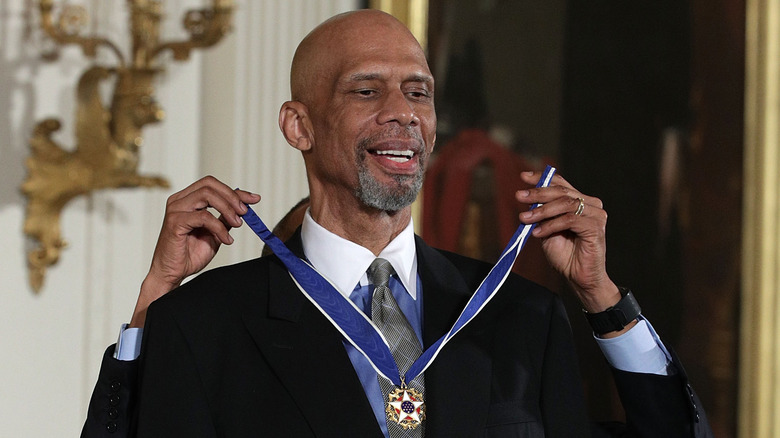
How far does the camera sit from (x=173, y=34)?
10.9 ft

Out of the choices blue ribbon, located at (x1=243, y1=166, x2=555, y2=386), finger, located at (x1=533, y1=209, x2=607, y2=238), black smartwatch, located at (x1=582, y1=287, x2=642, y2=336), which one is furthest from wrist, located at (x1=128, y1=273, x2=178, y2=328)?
black smartwatch, located at (x1=582, y1=287, x2=642, y2=336)

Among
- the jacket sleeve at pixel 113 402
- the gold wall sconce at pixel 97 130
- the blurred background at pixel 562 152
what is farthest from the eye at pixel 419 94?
the blurred background at pixel 562 152

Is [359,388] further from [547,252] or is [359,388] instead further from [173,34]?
[173,34]

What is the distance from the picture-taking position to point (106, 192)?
315cm

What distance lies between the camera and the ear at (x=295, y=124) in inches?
74.2

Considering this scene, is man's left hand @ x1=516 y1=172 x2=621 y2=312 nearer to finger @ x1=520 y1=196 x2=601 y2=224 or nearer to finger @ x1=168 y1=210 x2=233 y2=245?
finger @ x1=520 y1=196 x2=601 y2=224

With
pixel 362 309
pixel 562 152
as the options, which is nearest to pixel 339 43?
pixel 362 309

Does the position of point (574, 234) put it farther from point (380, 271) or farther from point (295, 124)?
point (295, 124)

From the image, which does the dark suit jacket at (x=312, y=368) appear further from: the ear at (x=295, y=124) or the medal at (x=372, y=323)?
the ear at (x=295, y=124)

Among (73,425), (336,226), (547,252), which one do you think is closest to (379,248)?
(336,226)

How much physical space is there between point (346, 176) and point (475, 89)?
→ 195cm

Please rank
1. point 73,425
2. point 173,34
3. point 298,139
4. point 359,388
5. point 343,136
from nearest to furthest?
point 359,388 → point 343,136 → point 298,139 → point 73,425 → point 173,34

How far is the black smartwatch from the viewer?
1.92m

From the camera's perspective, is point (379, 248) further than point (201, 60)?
No
